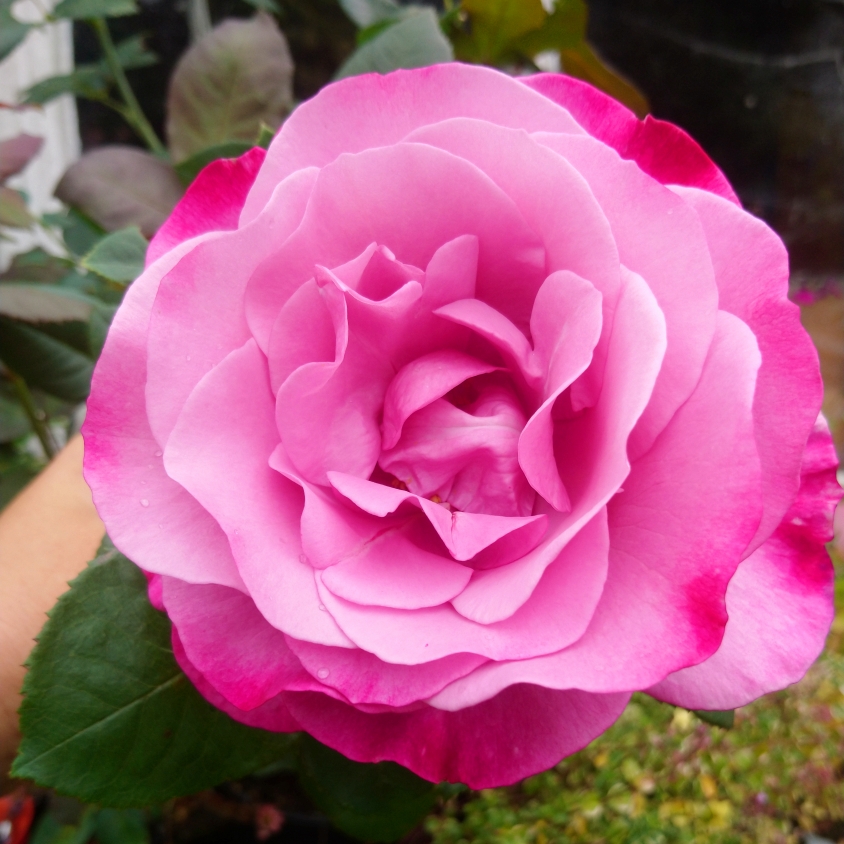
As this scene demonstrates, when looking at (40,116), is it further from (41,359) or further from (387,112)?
(387,112)

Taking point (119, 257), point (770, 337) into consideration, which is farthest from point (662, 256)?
point (119, 257)

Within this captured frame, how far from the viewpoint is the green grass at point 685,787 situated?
786 mm

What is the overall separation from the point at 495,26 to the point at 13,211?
521 millimetres

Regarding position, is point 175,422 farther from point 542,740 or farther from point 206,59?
point 206,59

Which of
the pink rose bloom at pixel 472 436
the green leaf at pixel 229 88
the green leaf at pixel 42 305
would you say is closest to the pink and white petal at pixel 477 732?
the pink rose bloom at pixel 472 436

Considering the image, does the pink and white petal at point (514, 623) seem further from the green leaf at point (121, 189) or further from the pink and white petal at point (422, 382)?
the green leaf at point (121, 189)

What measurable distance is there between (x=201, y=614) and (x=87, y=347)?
0.49 m

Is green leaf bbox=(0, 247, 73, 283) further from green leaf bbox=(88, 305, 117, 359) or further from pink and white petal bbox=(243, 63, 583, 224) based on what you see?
pink and white petal bbox=(243, 63, 583, 224)

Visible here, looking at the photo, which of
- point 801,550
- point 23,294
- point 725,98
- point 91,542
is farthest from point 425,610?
point 725,98

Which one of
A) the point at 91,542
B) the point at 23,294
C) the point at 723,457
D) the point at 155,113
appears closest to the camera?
the point at 723,457

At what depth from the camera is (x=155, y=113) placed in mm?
1463

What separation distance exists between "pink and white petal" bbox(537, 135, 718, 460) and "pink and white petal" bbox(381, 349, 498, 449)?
8cm

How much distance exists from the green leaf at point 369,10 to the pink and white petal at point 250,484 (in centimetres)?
57

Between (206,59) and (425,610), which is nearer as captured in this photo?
(425,610)
